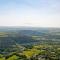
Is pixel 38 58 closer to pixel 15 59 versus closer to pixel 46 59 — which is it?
pixel 46 59

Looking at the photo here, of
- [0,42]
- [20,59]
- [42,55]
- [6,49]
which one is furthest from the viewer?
[0,42]

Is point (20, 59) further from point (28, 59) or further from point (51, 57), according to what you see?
point (51, 57)

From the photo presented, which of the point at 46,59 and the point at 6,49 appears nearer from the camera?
the point at 46,59

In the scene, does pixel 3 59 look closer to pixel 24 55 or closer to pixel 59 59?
pixel 24 55

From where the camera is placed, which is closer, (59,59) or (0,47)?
(59,59)

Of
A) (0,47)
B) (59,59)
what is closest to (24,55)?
(59,59)

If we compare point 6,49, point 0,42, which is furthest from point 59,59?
point 0,42

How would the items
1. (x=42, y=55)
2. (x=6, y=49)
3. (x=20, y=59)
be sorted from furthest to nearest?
1. (x=6, y=49)
2. (x=42, y=55)
3. (x=20, y=59)

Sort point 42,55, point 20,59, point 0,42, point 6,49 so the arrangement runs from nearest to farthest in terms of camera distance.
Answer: point 20,59 → point 42,55 → point 6,49 → point 0,42
